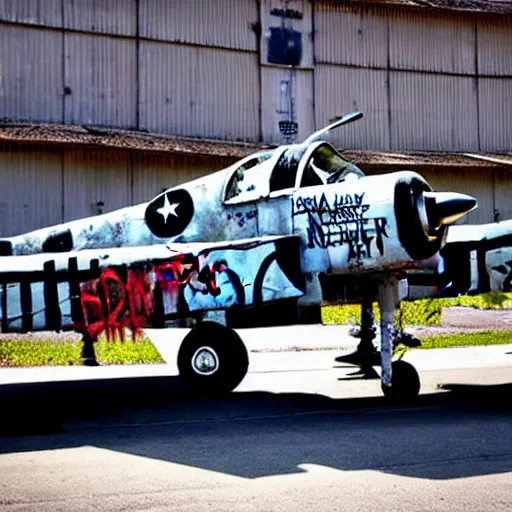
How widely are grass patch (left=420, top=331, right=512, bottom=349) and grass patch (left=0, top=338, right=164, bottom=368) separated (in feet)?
18.8

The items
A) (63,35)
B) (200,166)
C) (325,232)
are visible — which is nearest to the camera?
(325,232)

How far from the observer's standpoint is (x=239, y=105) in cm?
3159

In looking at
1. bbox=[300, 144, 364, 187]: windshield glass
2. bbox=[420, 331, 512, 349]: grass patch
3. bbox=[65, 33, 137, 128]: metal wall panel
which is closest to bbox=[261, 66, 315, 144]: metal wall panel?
bbox=[65, 33, 137, 128]: metal wall panel

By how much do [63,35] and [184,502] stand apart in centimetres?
2410

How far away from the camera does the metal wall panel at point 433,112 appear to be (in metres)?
34.4

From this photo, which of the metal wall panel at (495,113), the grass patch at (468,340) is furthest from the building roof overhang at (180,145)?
the grass patch at (468,340)

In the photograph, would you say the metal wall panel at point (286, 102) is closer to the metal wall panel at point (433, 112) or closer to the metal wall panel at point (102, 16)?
the metal wall panel at point (433, 112)

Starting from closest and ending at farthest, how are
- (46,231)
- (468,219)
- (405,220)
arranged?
(405,220) → (46,231) → (468,219)

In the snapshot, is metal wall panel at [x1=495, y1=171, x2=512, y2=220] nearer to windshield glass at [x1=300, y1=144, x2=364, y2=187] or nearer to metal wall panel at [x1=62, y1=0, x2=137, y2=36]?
metal wall panel at [x1=62, y1=0, x2=137, y2=36]

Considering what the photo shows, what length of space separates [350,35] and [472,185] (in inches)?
279

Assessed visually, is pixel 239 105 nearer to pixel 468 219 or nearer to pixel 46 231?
pixel 468 219

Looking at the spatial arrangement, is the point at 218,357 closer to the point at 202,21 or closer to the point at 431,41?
the point at 202,21

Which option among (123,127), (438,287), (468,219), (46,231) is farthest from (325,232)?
(468,219)

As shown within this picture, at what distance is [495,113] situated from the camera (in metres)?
36.2
